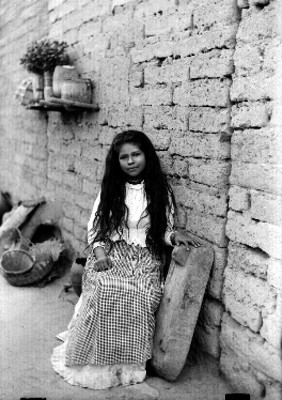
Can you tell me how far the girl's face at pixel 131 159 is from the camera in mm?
3160

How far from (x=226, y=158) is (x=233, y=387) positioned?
1.34m

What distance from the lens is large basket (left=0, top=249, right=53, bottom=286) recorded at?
436 centimetres

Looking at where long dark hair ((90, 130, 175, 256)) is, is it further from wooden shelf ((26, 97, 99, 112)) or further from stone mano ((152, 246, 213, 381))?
wooden shelf ((26, 97, 99, 112))

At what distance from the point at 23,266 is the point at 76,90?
180 cm

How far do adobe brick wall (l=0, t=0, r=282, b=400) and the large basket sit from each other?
2.41 feet

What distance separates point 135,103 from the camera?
3670 mm

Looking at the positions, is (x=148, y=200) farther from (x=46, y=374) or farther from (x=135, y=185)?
(x=46, y=374)

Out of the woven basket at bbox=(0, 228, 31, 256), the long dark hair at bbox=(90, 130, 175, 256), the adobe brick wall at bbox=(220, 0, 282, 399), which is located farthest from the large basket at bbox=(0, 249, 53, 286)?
the adobe brick wall at bbox=(220, 0, 282, 399)

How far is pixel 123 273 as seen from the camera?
3.05 m

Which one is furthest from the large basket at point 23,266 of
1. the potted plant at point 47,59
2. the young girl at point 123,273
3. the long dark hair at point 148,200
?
the potted plant at point 47,59

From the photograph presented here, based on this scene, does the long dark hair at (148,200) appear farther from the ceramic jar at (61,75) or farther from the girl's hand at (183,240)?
the ceramic jar at (61,75)

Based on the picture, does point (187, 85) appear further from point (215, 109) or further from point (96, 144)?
point (96, 144)

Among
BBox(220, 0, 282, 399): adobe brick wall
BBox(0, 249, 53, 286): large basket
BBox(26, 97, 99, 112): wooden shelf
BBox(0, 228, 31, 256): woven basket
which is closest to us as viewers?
BBox(220, 0, 282, 399): adobe brick wall

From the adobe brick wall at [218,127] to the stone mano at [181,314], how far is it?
0.10 metres
